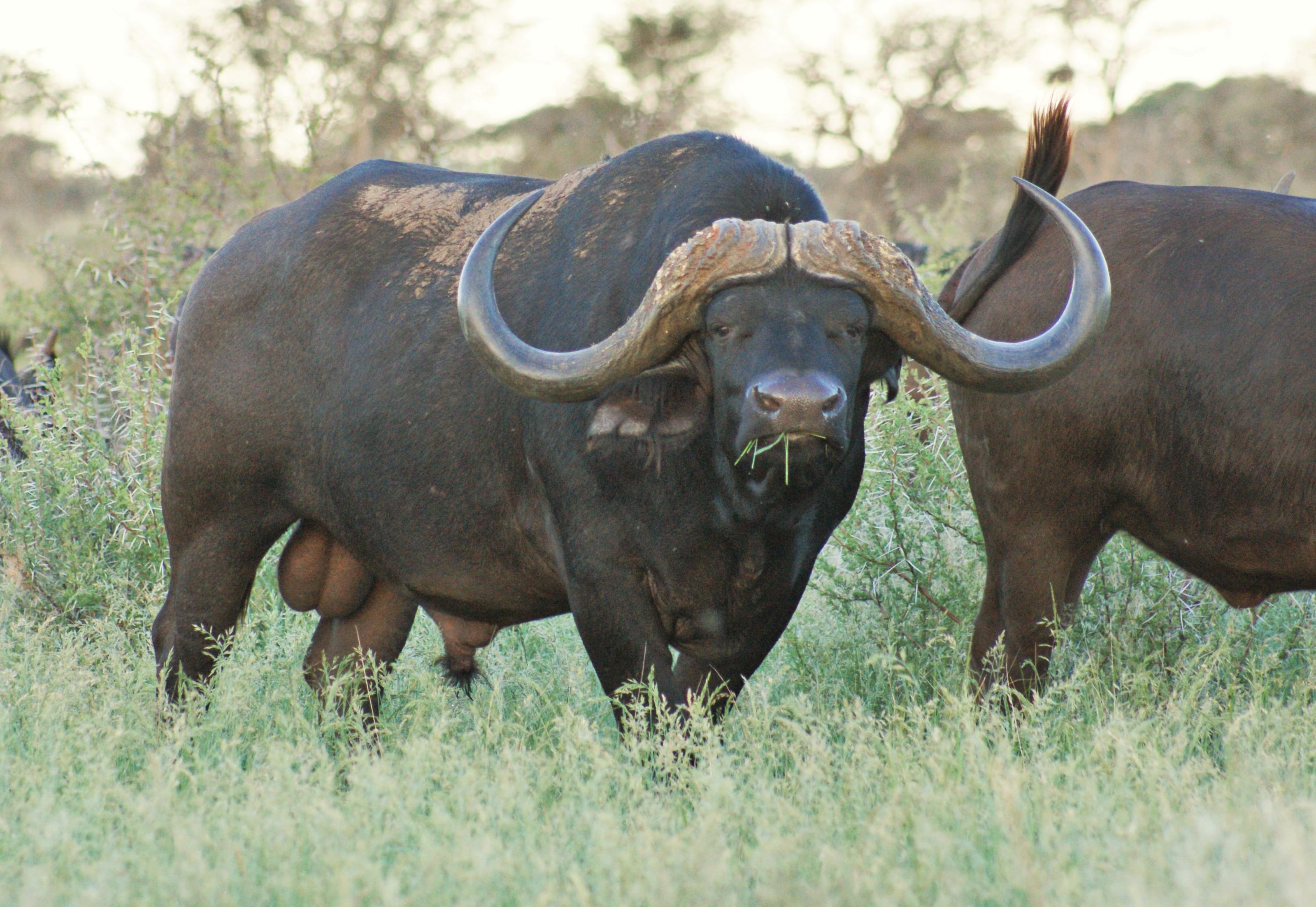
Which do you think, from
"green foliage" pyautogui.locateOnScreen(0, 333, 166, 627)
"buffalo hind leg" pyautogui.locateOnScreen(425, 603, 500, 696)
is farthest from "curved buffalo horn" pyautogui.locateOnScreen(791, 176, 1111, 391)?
"green foliage" pyautogui.locateOnScreen(0, 333, 166, 627)

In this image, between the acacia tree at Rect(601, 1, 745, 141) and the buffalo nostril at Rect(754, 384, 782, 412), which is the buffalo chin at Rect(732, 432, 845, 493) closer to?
the buffalo nostril at Rect(754, 384, 782, 412)

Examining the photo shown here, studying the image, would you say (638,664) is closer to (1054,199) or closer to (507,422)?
(507,422)

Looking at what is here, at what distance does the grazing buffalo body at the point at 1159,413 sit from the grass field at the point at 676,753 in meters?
0.36

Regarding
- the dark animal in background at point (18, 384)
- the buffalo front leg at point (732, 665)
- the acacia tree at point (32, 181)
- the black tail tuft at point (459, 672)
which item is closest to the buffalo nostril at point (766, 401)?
the buffalo front leg at point (732, 665)

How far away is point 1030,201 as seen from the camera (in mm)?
4219

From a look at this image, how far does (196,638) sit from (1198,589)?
131 inches

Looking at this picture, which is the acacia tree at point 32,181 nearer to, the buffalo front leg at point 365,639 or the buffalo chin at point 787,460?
the buffalo front leg at point 365,639

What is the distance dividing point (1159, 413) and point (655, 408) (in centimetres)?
135

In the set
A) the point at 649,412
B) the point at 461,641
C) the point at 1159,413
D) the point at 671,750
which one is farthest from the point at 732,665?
the point at 1159,413

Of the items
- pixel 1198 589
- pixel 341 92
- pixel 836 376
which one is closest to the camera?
A: pixel 836 376

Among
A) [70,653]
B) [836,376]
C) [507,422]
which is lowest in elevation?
[70,653]

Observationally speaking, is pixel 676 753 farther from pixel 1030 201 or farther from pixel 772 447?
pixel 1030 201

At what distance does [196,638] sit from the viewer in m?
4.47

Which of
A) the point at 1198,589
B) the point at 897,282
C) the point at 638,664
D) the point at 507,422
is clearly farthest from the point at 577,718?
the point at 1198,589
